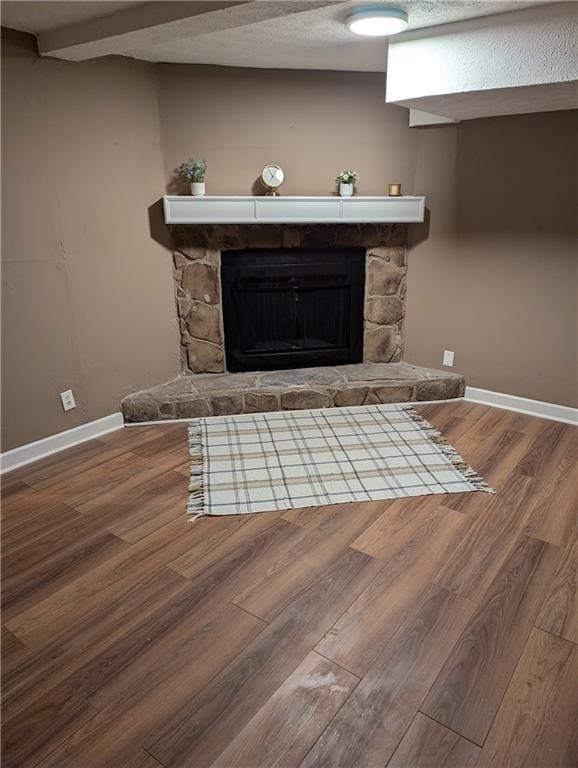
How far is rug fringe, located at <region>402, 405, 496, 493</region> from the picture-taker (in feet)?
8.48

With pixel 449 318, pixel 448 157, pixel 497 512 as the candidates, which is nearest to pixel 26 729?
pixel 497 512

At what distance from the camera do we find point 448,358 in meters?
3.77

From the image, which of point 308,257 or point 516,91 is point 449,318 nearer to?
point 308,257

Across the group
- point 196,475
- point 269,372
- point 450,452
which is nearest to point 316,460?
point 196,475

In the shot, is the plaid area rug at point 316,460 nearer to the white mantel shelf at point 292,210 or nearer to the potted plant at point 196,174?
the white mantel shelf at point 292,210

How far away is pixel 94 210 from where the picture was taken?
299 cm

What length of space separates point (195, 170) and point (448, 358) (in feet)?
7.31

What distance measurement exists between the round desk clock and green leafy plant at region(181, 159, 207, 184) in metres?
0.41

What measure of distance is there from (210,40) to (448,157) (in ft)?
5.66

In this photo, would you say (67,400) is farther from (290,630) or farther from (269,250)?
(290,630)

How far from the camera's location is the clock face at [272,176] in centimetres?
337

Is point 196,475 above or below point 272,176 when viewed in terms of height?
below

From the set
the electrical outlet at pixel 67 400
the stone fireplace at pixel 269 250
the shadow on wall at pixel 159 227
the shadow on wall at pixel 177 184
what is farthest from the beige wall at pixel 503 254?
the electrical outlet at pixel 67 400

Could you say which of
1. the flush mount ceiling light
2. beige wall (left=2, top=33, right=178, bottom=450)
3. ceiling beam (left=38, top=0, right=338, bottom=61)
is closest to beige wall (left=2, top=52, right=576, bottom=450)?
beige wall (left=2, top=33, right=178, bottom=450)
